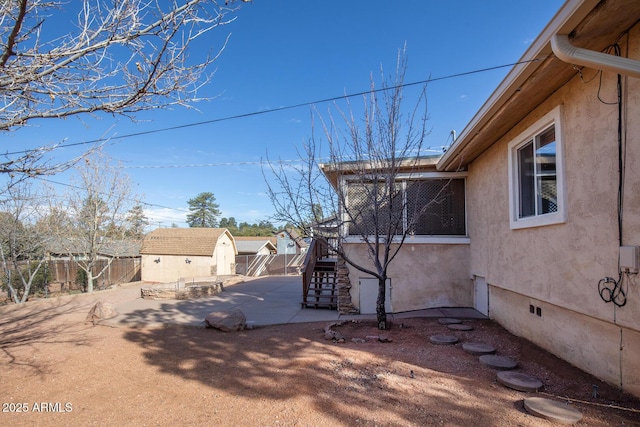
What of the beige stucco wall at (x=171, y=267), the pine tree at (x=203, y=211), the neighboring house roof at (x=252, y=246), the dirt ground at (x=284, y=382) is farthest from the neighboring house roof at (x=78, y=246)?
the pine tree at (x=203, y=211)

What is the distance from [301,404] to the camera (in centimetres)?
311

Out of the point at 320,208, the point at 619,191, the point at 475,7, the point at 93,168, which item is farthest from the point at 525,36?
the point at 93,168

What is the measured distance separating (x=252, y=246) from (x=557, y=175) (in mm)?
35935

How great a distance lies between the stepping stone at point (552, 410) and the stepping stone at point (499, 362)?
983 millimetres

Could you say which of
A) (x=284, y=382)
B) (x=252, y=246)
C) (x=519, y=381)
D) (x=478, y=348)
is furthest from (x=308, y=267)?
(x=252, y=246)

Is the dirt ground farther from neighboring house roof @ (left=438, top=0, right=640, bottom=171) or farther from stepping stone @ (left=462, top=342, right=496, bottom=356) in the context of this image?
neighboring house roof @ (left=438, top=0, right=640, bottom=171)

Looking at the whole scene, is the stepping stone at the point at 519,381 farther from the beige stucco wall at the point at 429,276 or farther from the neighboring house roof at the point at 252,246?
the neighboring house roof at the point at 252,246

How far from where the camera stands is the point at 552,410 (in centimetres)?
281

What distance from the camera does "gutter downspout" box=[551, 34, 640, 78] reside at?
2680 millimetres

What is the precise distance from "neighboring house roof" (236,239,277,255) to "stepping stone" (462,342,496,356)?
33.0 meters

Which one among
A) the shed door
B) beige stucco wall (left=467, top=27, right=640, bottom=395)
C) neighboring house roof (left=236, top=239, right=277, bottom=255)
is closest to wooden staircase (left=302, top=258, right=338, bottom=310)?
beige stucco wall (left=467, top=27, right=640, bottom=395)

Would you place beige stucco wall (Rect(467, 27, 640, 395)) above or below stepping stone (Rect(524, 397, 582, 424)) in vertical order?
above

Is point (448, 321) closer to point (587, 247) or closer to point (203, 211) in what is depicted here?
point (587, 247)

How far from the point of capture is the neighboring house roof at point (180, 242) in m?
24.5
